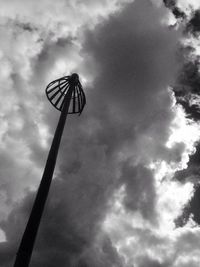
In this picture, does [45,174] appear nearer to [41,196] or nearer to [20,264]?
[41,196]

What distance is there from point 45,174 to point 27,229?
1761 mm

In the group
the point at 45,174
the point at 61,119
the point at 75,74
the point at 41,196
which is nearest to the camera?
the point at 41,196

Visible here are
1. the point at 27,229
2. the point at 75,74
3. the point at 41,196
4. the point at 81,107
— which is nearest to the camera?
the point at 27,229

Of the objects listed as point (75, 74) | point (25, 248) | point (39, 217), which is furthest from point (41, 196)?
point (75, 74)

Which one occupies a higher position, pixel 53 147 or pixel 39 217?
pixel 53 147

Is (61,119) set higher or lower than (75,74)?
lower

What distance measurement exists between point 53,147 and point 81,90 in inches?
189

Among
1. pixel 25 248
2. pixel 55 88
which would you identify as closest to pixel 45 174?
pixel 25 248

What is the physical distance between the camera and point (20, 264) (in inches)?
→ 253

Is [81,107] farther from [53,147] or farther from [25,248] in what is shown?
[25,248]

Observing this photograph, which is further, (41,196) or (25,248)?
(41,196)

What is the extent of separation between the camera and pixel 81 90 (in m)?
12.9

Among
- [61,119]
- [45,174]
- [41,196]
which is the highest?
[61,119]

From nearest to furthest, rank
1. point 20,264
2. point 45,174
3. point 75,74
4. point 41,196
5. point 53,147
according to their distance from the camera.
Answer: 1. point 20,264
2. point 41,196
3. point 45,174
4. point 53,147
5. point 75,74
